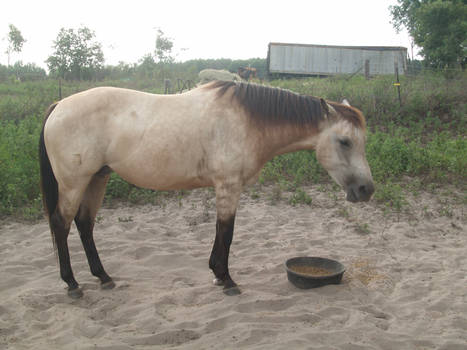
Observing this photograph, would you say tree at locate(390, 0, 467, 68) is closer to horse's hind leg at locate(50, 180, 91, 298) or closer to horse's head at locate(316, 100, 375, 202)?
horse's head at locate(316, 100, 375, 202)

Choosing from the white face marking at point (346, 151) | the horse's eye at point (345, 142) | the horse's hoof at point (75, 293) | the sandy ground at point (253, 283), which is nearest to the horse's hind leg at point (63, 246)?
the horse's hoof at point (75, 293)

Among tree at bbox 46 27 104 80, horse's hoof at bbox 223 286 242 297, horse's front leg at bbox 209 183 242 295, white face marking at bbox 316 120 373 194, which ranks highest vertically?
tree at bbox 46 27 104 80

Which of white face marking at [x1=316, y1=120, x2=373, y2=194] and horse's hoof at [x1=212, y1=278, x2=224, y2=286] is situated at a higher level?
white face marking at [x1=316, y1=120, x2=373, y2=194]

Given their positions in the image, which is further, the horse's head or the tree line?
the tree line

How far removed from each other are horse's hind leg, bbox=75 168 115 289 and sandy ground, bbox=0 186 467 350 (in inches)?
6.3

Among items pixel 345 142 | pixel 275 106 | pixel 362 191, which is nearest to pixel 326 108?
pixel 345 142

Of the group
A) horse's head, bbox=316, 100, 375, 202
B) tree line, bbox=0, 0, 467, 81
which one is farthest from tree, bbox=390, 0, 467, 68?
horse's head, bbox=316, 100, 375, 202

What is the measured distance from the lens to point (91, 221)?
11.6 feet

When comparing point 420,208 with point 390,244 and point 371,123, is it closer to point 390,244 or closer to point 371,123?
point 390,244

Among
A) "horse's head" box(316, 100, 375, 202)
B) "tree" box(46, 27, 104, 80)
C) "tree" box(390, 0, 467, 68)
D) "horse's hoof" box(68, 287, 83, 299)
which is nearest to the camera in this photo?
"horse's head" box(316, 100, 375, 202)

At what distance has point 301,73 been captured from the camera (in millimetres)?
24422

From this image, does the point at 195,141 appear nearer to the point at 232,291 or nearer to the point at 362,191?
the point at 232,291

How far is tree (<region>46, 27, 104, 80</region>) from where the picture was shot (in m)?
21.7

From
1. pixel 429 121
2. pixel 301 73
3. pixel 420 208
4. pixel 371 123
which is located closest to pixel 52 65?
pixel 301 73
